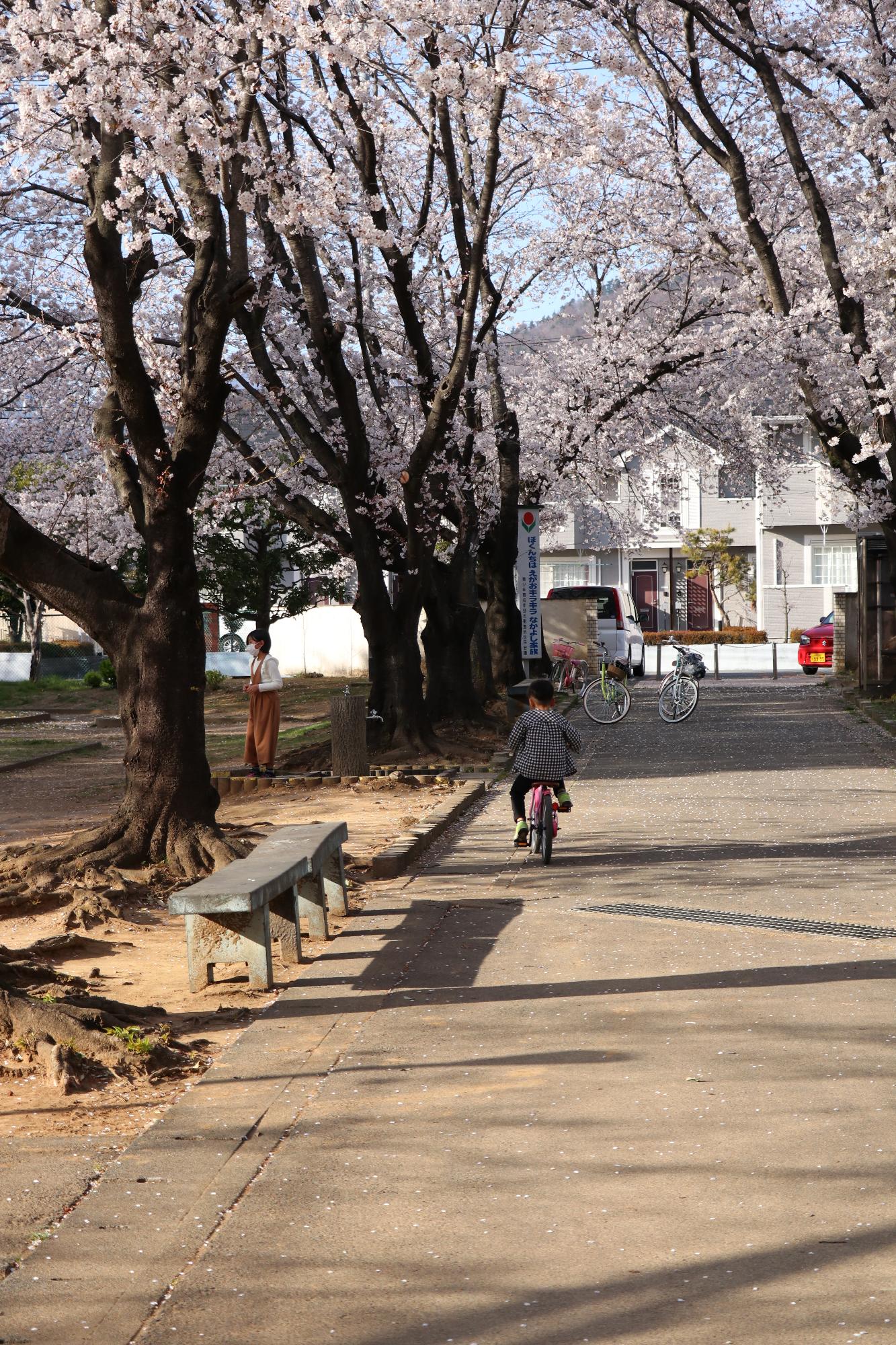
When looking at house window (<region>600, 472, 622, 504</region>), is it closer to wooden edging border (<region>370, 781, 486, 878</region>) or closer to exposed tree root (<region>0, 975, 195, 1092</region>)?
wooden edging border (<region>370, 781, 486, 878</region>)

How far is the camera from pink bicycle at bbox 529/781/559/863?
35.0 ft

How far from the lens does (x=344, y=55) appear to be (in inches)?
513

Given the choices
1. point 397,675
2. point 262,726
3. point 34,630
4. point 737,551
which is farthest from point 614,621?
point 737,551

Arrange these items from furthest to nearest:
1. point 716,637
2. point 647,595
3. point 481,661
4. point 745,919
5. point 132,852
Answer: point 647,595
point 716,637
point 481,661
point 132,852
point 745,919

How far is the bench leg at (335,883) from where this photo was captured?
361 inches

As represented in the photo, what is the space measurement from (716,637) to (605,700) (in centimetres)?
3195

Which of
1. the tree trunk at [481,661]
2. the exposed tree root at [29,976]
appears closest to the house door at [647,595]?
the tree trunk at [481,661]

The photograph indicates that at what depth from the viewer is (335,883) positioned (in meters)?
9.25

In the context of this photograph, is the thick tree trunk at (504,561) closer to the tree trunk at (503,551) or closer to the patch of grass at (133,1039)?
the tree trunk at (503,551)

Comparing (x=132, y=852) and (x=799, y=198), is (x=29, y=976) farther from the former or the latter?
(x=799, y=198)

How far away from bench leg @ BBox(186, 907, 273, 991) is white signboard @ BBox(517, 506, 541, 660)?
17927mm

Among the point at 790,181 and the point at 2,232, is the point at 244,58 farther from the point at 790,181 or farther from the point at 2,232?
the point at 790,181

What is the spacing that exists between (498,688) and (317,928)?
19452mm

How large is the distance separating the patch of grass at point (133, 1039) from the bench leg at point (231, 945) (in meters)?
0.96
